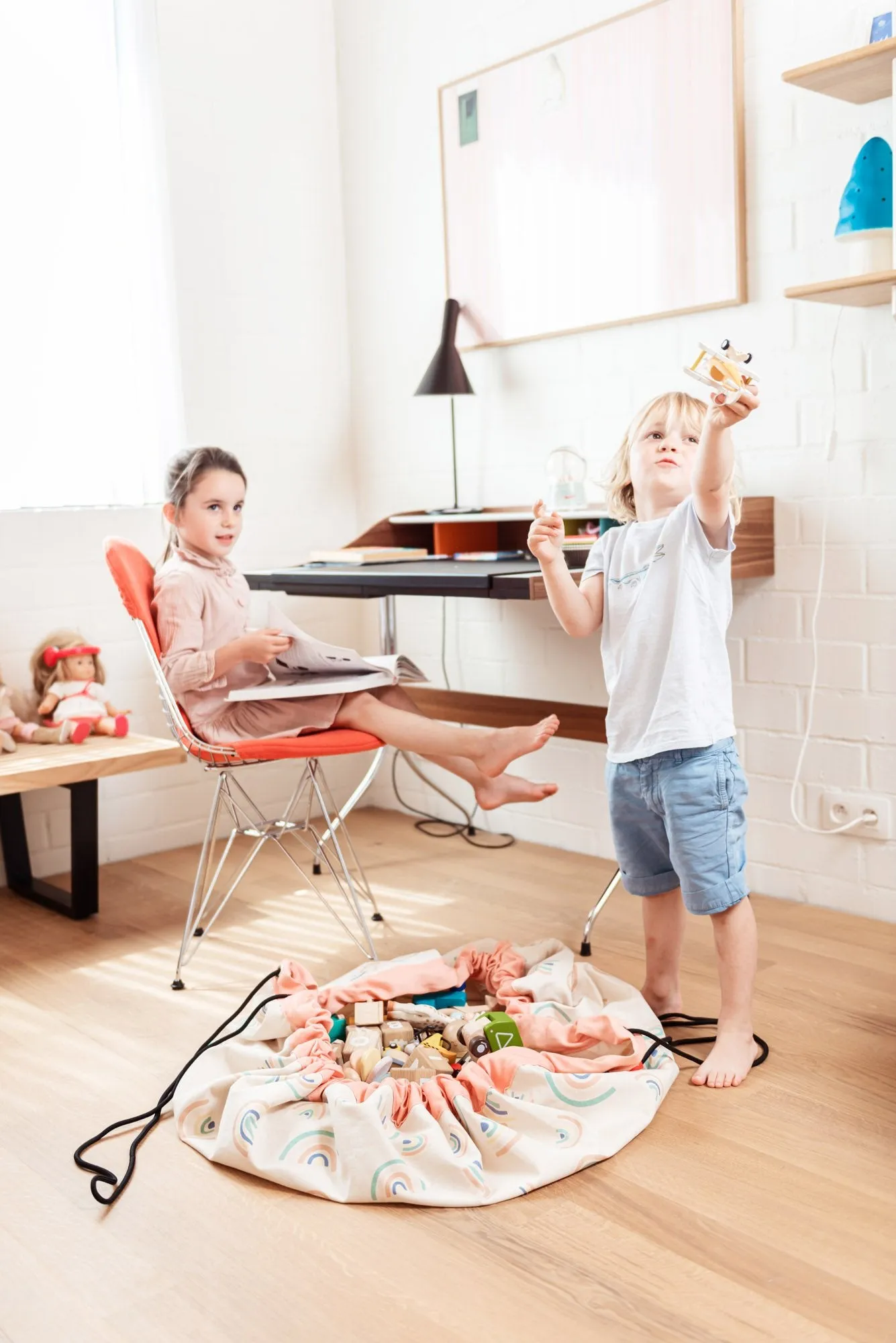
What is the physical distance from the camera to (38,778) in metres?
2.53

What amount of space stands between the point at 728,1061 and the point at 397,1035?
0.50 metres

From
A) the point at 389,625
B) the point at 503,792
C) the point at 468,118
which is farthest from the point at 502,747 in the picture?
the point at 468,118

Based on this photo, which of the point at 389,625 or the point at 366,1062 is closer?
the point at 366,1062

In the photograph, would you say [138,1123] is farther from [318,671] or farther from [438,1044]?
[318,671]

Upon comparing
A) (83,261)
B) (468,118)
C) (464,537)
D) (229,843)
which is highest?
(468,118)

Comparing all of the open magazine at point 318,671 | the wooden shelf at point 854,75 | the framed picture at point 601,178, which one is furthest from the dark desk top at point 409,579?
the wooden shelf at point 854,75

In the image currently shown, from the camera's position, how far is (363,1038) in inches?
73.2

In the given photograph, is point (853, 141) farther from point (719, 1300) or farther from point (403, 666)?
point (719, 1300)

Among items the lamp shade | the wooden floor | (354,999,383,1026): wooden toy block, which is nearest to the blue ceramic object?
the lamp shade

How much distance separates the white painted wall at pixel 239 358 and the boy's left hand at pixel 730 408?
1.87 m

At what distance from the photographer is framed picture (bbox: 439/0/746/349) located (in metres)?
2.58

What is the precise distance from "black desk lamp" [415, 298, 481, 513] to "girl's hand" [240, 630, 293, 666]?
0.93m

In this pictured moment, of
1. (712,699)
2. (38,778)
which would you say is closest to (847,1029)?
(712,699)

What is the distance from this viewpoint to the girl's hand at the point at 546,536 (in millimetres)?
1866
